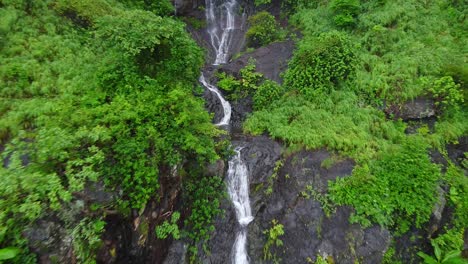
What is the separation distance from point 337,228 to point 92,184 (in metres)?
6.91

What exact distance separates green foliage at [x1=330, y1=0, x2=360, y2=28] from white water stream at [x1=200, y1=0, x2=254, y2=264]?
6.58m

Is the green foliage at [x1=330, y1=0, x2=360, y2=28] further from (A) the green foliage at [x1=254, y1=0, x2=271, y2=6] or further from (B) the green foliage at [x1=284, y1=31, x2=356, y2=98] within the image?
(A) the green foliage at [x1=254, y1=0, x2=271, y2=6]

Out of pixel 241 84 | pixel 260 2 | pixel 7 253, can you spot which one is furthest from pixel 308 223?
pixel 260 2

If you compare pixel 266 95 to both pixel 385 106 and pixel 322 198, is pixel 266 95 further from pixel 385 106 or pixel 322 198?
pixel 322 198

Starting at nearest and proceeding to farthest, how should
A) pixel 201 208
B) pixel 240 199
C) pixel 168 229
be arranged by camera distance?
pixel 168 229
pixel 201 208
pixel 240 199

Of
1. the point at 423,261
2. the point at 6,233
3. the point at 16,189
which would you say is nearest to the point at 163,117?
the point at 16,189

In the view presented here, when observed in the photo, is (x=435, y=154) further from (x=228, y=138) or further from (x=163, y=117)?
(x=163, y=117)

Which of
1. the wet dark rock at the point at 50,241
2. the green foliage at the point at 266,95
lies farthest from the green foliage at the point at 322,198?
the wet dark rock at the point at 50,241

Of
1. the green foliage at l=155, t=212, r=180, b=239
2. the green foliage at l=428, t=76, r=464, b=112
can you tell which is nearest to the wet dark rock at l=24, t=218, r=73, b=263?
the green foliage at l=155, t=212, r=180, b=239

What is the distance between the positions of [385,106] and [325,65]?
2996 millimetres

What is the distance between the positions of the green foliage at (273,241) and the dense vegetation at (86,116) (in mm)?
1987

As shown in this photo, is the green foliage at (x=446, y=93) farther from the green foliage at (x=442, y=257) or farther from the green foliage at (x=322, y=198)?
the green foliage at (x=322, y=198)

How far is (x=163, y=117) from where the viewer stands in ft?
21.1

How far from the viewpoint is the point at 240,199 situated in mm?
8445
